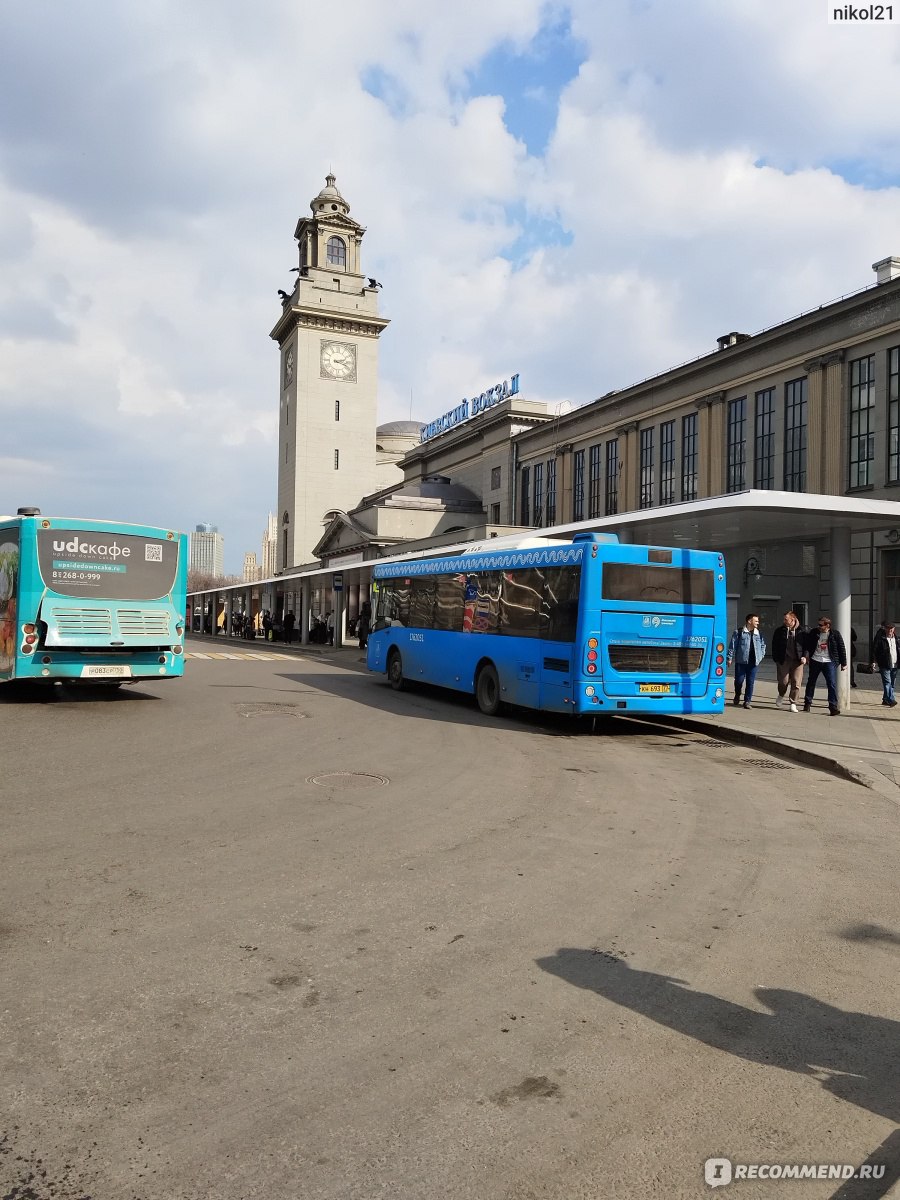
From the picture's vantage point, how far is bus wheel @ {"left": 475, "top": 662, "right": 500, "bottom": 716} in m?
16.4

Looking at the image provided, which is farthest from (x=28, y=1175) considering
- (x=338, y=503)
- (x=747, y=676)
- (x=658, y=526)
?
(x=338, y=503)

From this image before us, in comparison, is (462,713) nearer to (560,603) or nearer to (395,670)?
(560,603)

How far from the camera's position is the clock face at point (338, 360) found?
300 feet

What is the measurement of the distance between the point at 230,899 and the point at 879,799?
7102 mm

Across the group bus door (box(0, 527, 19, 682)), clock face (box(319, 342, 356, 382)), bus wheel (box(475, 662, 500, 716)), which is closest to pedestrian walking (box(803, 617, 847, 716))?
bus wheel (box(475, 662, 500, 716))

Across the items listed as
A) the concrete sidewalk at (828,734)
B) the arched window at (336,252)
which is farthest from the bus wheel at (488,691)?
the arched window at (336,252)

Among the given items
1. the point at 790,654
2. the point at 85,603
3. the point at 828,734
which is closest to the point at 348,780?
→ the point at 85,603

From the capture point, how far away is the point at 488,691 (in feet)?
54.5

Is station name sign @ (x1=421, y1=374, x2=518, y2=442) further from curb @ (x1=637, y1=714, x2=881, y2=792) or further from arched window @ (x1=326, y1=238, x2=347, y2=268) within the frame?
curb @ (x1=637, y1=714, x2=881, y2=792)

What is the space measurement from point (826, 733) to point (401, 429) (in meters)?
102

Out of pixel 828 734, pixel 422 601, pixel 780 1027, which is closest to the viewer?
pixel 780 1027

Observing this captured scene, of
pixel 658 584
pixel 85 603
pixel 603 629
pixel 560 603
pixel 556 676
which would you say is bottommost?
pixel 556 676

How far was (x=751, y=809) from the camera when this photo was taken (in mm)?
8891

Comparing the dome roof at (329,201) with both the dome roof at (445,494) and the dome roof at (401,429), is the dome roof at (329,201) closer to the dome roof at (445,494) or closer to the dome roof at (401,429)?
the dome roof at (401,429)
